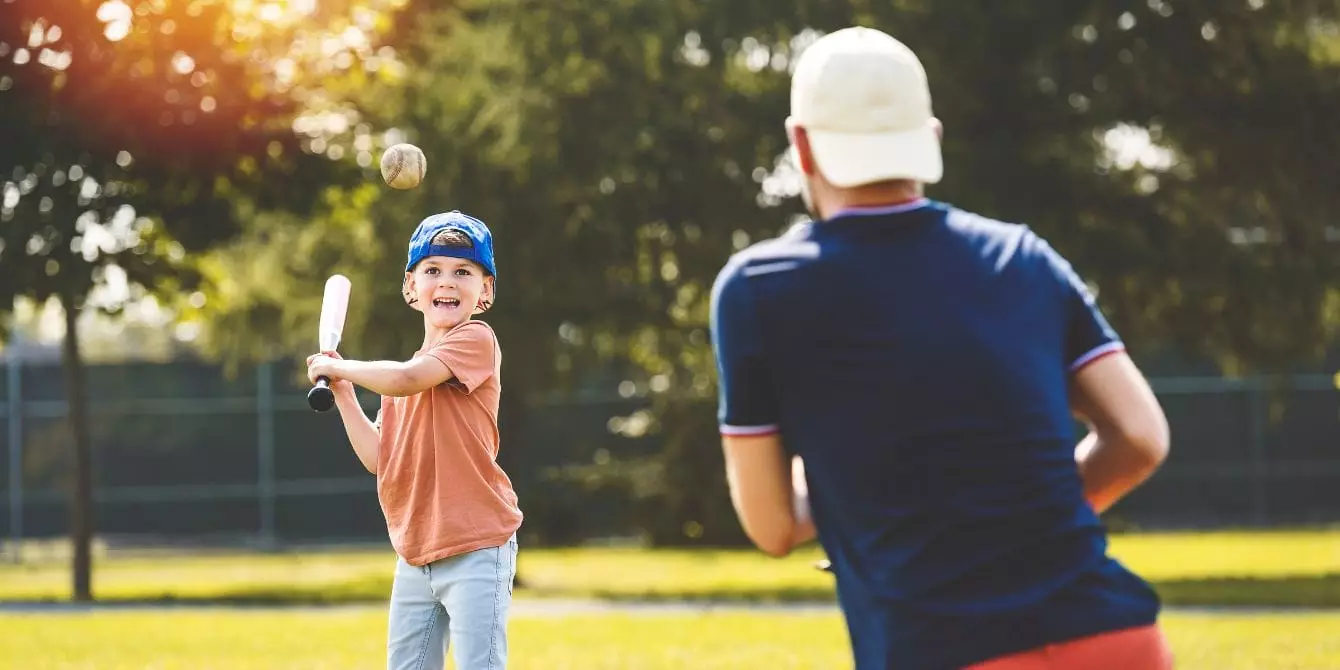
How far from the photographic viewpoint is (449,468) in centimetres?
561

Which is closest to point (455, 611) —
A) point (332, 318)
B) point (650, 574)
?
point (332, 318)

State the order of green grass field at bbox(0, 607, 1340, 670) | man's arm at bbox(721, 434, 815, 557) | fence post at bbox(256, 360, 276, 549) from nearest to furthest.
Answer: man's arm at bbox(721, 434, 815, 557)
green grass field at bbox(0, 607, 1340, 670)
fence post at bbox(256, 360, 276, 549)

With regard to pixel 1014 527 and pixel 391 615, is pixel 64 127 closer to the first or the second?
pixel 391 615

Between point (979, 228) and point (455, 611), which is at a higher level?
point (979, 228)

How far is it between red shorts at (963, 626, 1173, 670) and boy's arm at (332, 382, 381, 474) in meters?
3.01

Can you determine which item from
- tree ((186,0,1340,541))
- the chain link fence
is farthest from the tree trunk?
the chain link fence

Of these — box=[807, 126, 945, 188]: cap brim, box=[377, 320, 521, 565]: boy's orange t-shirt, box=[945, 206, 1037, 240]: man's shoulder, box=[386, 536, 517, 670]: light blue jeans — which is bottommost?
box=[386, 536, 517, 670]: light blue jeans

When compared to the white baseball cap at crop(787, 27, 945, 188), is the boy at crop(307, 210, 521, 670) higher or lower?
lower

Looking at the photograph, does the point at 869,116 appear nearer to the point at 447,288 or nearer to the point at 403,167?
the point at 447,288

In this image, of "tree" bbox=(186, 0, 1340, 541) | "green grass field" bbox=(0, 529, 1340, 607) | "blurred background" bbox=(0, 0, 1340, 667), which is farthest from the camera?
"tree" bbox=(186, 0, 1340, 541)

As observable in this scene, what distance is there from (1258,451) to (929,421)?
2968 centimetres

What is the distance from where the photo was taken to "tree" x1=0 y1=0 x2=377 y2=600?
61.5ft

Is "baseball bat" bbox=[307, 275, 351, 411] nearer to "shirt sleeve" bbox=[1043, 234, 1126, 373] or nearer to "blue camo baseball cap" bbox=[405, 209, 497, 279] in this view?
"blue camo baseball cap" bbox=[405, 209, 497, 279]

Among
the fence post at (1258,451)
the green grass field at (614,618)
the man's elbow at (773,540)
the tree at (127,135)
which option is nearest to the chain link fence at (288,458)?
the fence post at (1258,451)
